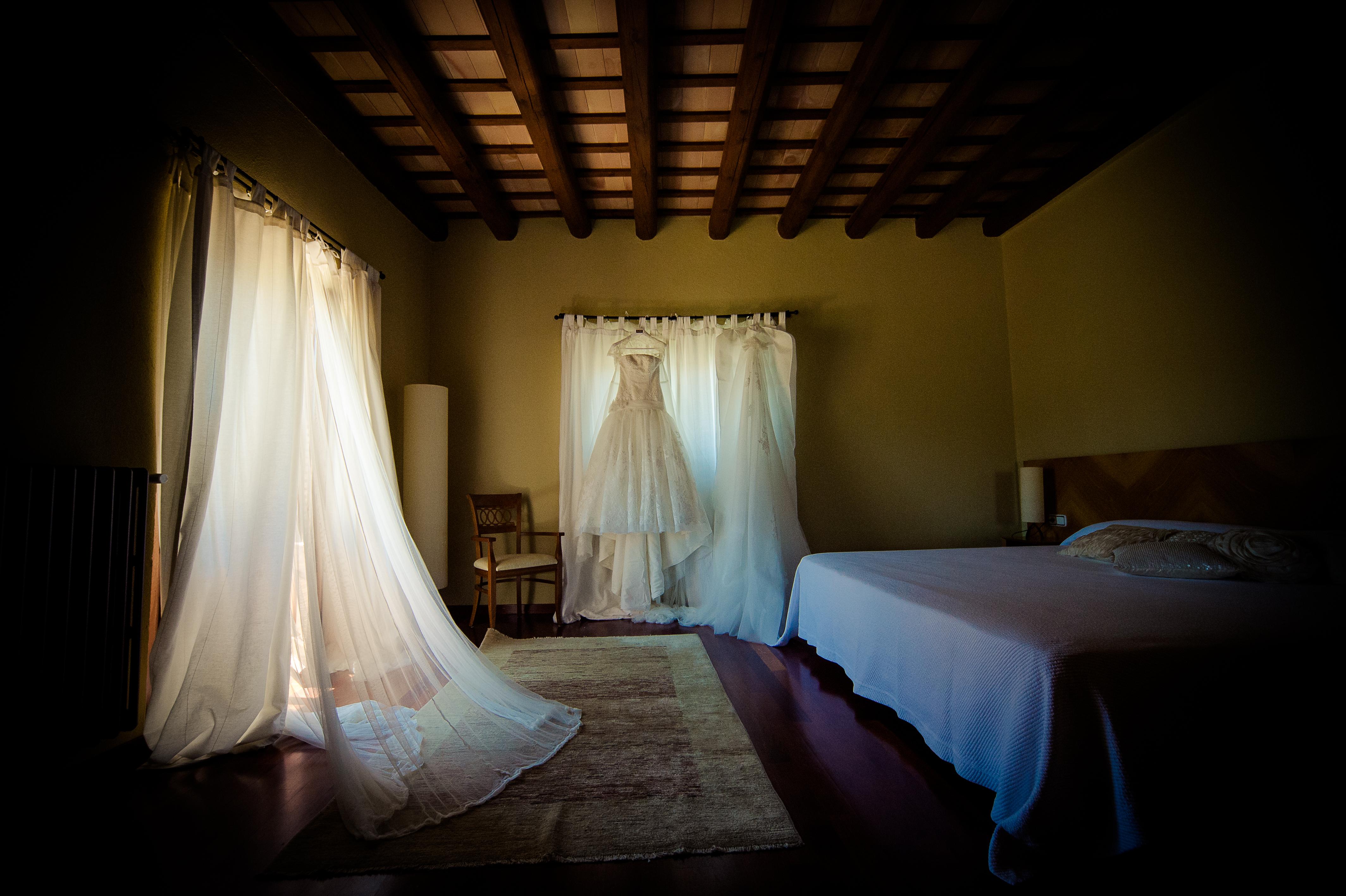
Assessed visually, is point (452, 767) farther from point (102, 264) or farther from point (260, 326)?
point (102, 264)

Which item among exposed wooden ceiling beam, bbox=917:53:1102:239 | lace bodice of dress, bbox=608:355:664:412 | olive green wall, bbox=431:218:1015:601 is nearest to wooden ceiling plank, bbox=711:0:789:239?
olive green wall, bbox=431:218:1015:601

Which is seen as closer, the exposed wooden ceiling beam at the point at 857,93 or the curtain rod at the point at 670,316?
the exposed wooden ceiling beam at the point at 857,93

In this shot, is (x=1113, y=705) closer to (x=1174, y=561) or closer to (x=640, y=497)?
(x=1174, y=561)

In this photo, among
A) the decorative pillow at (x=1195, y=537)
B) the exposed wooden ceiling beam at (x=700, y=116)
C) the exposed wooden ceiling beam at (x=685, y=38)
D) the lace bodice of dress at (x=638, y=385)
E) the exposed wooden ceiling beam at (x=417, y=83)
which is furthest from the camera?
the lace bodice of dress at (x=638, y=385)

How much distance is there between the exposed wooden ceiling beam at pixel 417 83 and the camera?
2127 mm

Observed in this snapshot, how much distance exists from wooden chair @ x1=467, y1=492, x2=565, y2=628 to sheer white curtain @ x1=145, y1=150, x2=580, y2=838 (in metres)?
1.15

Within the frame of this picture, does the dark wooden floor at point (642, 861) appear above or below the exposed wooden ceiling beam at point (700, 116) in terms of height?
below

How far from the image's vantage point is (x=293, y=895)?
1157 mm

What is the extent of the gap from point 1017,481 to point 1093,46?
2.67 metres

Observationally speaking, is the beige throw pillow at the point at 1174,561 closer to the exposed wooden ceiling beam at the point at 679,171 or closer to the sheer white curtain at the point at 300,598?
the sheer white curtain at the point at 300,598

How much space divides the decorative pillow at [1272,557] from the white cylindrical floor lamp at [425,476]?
3.71 meters

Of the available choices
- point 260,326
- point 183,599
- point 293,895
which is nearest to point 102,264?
point 260,326

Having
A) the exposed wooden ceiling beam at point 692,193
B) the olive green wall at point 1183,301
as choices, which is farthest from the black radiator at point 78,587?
the olive green wall at point 1183,301

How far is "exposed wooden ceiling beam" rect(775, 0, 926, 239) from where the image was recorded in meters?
2.19
